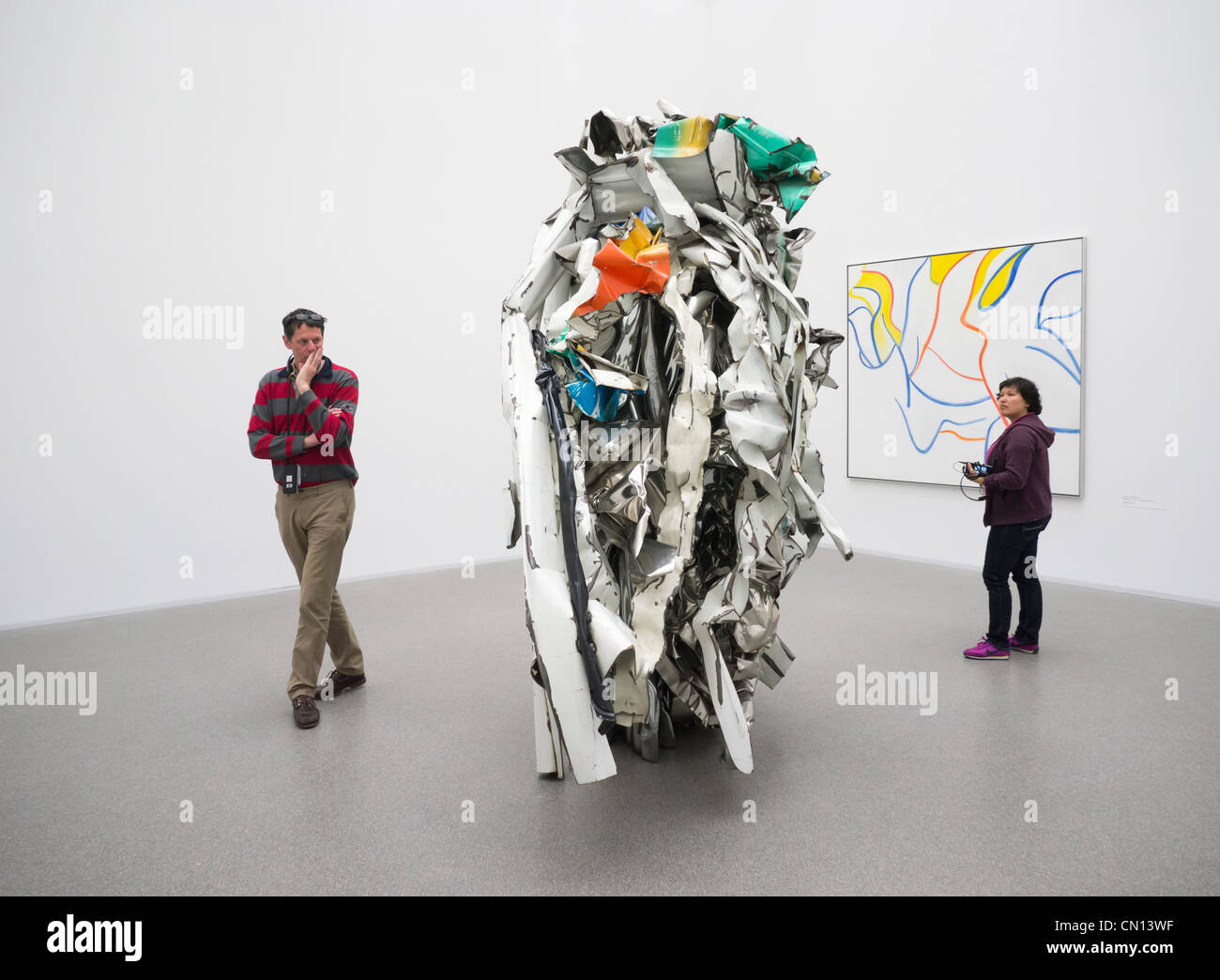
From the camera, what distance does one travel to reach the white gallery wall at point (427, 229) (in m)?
4.72

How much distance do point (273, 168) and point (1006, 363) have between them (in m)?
5.04

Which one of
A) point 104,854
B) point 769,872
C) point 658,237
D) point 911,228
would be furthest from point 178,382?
point 911,228

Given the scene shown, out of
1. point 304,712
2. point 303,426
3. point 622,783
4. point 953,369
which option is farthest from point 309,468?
point 953,369

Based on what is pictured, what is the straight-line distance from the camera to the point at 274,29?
213 inches

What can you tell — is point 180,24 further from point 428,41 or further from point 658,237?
point 658,237

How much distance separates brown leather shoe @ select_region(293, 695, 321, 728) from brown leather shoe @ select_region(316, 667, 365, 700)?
0.21 m

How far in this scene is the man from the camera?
322 centimetres

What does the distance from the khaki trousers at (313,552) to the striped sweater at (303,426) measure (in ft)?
0.24

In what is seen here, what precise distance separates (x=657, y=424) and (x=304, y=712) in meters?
1.87

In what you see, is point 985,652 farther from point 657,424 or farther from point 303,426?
point 303,426

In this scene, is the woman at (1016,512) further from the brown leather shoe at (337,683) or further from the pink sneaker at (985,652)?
the brown leather shoe at (337,683)

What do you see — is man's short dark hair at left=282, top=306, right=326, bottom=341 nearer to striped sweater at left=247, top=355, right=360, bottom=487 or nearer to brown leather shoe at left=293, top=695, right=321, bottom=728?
striped sweater at left=247, top=355, right=360, bottom=487

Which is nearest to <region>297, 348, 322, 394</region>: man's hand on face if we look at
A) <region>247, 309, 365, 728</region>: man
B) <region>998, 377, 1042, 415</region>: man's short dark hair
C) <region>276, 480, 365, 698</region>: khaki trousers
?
<region>247, 309, 365, 728</region>: man

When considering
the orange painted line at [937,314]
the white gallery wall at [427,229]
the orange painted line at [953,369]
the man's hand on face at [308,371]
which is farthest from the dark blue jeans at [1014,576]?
the man's hand on face at [308,371]
